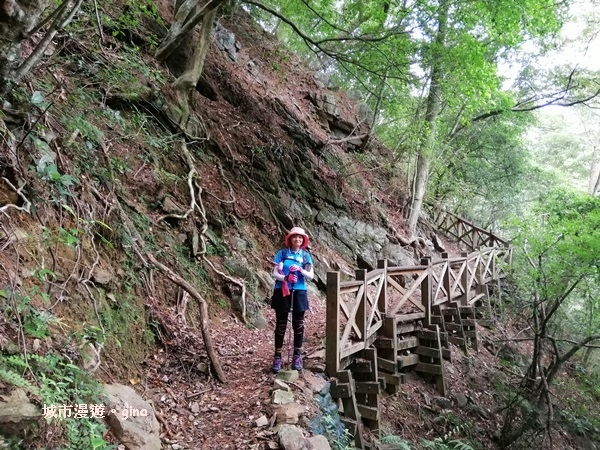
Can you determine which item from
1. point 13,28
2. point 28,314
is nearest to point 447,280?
point 28,314

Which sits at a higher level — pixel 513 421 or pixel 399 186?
pixel 399 186

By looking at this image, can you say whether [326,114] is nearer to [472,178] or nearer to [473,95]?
[473,95]

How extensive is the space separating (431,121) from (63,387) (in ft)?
39.3

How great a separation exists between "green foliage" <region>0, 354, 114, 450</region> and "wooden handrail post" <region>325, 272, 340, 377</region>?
107 inches

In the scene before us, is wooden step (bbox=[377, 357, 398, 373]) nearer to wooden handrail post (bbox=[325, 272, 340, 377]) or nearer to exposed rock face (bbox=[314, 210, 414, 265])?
wooden handrail post (bbox=[325, 272, 340, 377])

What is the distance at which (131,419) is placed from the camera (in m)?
3.15

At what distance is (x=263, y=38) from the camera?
14062mm

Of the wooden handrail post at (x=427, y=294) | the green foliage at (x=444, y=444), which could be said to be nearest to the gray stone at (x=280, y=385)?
the green foliage at (x=444, y=444)

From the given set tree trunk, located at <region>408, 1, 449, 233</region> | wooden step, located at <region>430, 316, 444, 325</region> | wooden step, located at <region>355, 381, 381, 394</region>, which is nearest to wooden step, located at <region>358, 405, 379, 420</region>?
wooden step, located at <region>355, 381, 381, 394</region>

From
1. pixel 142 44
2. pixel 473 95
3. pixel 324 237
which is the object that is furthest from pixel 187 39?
pixel 473 95

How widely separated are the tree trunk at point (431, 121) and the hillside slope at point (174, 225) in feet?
3.90

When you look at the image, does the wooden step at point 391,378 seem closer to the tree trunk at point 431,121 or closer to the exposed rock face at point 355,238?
the exposed rock face at point 355,238

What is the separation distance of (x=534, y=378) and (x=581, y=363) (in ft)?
19.8

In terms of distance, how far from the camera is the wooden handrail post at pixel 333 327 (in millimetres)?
4949
